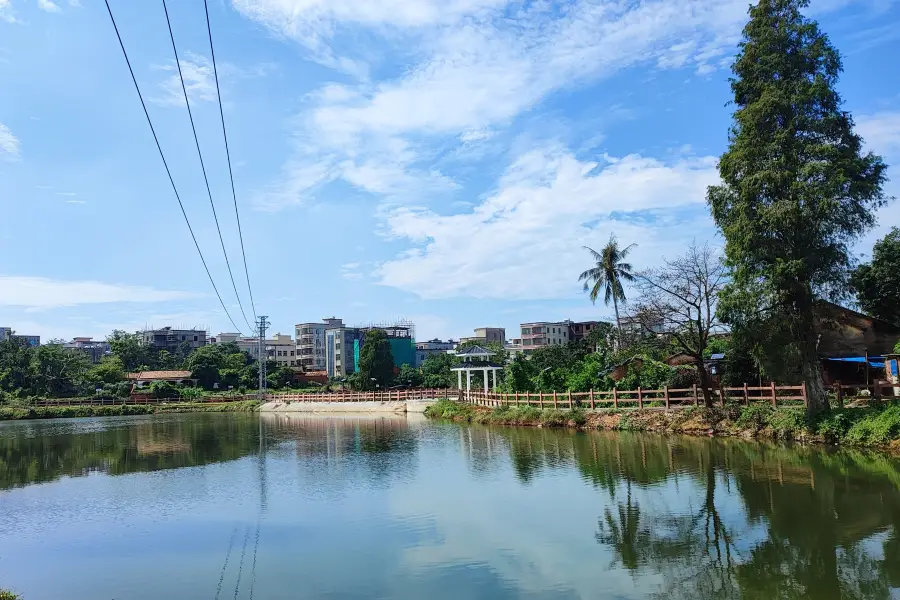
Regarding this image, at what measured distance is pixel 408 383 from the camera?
58688 millimetres

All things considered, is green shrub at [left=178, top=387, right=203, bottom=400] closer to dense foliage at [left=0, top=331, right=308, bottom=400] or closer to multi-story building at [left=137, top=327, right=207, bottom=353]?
dense foliage at [left=0, top=331, right=308, bottom=400]

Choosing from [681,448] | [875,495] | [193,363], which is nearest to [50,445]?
[681,448]

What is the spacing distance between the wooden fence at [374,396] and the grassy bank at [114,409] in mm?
3119

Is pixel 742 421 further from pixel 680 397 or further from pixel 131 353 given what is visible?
pixel 131 353

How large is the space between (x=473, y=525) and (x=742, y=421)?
13.2m

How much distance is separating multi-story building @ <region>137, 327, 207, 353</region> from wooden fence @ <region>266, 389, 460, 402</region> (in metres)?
50.2

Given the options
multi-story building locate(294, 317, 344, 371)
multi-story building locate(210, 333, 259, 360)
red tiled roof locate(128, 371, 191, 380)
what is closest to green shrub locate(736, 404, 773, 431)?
red tiled roof locate(128, 371, 191, 380)

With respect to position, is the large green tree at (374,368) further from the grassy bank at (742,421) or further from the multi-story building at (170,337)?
the multi-story building at (170,337)

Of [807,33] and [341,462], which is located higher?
[807,33]

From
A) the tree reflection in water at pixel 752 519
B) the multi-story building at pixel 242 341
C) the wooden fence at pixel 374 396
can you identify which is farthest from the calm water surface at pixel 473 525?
the multi-story building at pixel 242 341

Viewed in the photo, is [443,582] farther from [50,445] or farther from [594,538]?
[50,445]

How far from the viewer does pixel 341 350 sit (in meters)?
90.8

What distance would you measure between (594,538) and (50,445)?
28601 mm

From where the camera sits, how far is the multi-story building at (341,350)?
294 ft
